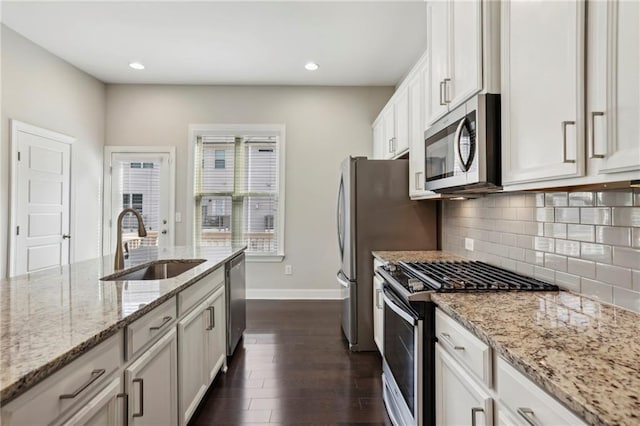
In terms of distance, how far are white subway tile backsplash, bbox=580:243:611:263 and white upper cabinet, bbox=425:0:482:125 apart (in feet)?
2.68

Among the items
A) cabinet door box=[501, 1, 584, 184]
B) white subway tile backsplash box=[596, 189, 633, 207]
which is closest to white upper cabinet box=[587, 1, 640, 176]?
cabinet door box=[501, 1, 584, 184]

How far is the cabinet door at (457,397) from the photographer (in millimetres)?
1010

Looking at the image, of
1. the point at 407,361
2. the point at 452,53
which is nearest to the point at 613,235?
the point at 407,361

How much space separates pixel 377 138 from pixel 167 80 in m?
2.99

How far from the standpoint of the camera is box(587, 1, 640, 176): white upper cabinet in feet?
2.89

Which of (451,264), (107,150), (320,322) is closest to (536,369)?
(451,264)

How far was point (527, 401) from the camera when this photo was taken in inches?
32.1

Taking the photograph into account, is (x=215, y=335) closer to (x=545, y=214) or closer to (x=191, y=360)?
(x=191, y=360)

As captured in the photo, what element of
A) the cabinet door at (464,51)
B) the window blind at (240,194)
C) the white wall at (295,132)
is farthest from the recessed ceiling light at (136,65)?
the cabinet door at (464,51)

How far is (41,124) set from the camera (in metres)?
3.63

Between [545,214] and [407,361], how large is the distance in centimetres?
99

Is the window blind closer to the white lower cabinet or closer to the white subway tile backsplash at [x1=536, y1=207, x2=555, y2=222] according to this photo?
the white lower cabinet

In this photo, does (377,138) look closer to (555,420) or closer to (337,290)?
(337,290)

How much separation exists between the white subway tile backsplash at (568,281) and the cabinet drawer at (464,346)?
0.61 metres
